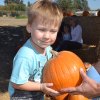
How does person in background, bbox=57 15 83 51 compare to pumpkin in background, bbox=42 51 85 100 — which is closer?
pumpkin in background, bbox=42 51 85 100

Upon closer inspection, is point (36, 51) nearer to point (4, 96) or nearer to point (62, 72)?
point (62, 72)

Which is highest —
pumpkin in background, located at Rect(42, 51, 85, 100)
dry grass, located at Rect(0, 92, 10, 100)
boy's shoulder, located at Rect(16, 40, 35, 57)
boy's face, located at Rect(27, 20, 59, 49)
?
boy's face, located at Rect(27, 20, 59, 49)

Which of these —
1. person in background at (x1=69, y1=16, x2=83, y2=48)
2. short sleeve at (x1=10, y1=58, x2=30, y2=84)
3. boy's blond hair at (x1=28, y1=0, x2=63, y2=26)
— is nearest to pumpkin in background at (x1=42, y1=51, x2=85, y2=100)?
short sleeve at (x1=10, y1=58, x2=30, y2=84)

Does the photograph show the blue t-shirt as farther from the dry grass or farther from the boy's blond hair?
the dry grass

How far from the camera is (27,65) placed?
9.30 ft

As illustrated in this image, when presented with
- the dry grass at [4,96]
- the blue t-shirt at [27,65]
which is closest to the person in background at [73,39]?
the dry grass at [4,96]

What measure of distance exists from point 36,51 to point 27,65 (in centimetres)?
17

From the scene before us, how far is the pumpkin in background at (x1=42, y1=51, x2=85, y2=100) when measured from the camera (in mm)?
2939

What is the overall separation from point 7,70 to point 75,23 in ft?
7.78

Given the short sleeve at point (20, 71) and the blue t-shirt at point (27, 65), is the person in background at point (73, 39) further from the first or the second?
the short sleeve at point (20, 71)

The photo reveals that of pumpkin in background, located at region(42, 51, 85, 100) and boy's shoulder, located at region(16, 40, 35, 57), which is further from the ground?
boy's shoulder, located at region(16, 40, 35, 57)

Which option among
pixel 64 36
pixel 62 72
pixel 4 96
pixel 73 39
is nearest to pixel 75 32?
pixel 73 39

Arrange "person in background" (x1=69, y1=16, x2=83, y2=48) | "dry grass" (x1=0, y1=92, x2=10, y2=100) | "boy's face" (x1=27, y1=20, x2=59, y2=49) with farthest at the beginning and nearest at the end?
"person in background" (x1=69, y1=16, x2=83, y2=48) < "dry grass" (x1=0, y1=92, x2=10, y2=100) < "boy's face" (x1=27, y1=20, x2=59, y2=49)

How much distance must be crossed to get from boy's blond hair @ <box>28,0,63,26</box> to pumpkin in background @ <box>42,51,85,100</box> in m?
0.38
